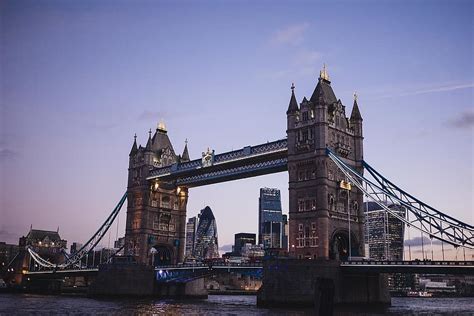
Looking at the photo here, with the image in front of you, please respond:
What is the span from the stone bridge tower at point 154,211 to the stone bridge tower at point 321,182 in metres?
38.4

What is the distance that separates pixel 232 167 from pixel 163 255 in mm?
29887

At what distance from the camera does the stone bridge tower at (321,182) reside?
79.5 m

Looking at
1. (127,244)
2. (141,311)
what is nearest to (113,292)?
(127,244)

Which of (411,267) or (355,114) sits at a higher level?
(355,114)

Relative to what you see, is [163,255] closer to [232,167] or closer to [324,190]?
[232,167]

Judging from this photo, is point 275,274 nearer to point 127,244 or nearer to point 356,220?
point 356,220

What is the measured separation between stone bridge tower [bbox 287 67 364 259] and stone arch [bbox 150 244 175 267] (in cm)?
4040

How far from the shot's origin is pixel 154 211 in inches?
4409

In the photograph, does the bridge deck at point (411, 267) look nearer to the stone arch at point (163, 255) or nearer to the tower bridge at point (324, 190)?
the tower bridge at point (324, 190)

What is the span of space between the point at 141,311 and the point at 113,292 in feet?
119

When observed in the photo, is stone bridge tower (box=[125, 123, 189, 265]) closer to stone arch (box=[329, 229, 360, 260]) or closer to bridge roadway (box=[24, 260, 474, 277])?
bridge roadway (box=[24, 260, 474, 277])

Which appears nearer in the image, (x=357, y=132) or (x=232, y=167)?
(x=357, y=132)

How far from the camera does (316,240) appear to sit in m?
78.6

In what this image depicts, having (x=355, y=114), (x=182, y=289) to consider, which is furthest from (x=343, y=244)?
(x=182, y=289)
